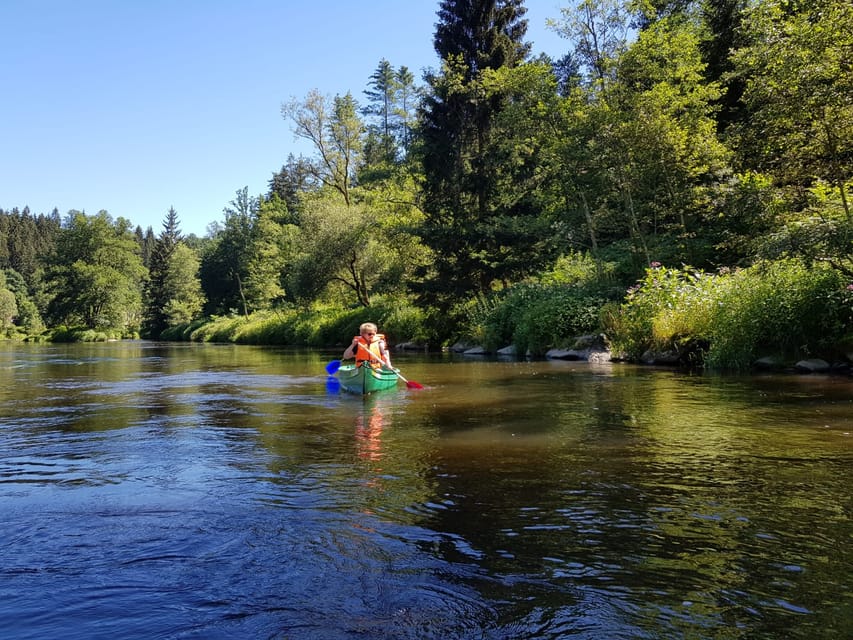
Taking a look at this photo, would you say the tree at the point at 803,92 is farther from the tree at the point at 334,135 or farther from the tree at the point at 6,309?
the tree at the point at 6,309

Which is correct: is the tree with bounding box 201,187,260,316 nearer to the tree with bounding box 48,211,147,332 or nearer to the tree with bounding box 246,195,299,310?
the tree with bounding box 246,195,299,310

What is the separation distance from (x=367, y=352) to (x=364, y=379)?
1.82ft

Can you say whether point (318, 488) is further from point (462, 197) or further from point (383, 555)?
point (462, 197)

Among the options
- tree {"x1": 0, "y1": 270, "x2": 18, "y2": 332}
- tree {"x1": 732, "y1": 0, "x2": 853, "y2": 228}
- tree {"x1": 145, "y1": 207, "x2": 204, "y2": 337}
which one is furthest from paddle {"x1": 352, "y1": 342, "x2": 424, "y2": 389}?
tree {"x1": 0, "y1": 270, "x2": 18, "y2": 332}

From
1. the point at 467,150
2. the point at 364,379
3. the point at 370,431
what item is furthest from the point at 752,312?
the point at 467,150

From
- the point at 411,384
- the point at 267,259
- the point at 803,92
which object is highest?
the point at 267,259

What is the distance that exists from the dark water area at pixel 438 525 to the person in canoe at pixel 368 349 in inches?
117

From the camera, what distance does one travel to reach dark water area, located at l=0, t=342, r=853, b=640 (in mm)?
3055

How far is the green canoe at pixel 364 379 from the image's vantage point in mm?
12234

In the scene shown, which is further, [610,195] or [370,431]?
[610,195]

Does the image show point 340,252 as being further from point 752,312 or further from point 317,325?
point 752,312

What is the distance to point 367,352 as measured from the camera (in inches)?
490

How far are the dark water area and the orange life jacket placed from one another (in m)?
2.95

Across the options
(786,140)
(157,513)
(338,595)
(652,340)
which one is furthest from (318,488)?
(652,340)
